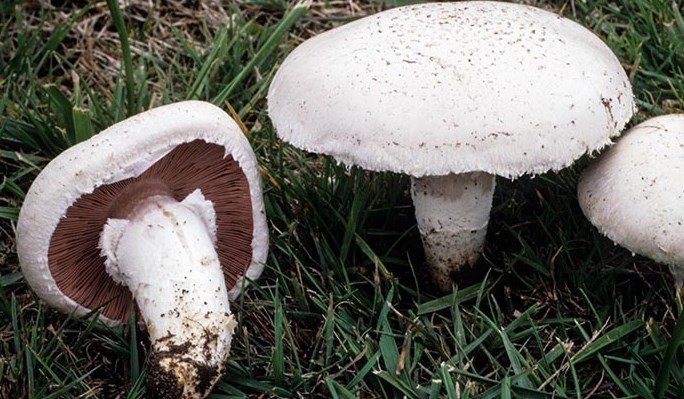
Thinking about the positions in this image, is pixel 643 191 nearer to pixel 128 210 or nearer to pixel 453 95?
pixel 453 95

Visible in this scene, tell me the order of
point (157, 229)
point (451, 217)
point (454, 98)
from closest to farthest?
point (454, 98)
point (157, 229)
point (451, 217)

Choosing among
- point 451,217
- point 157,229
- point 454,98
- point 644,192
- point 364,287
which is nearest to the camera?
point 454,98

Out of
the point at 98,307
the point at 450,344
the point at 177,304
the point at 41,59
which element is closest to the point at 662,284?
the point at 450,344

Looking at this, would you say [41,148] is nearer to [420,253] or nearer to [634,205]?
[420,253]

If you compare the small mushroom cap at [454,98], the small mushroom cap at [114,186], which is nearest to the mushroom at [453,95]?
the small mushroom cap at [454,98]

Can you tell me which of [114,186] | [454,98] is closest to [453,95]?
[454,98]

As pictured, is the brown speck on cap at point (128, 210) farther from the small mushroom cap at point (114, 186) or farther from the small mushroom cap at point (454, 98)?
the small mushroom cap at point (454, 98)

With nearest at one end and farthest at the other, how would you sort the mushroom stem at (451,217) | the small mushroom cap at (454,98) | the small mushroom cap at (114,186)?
the small mushroom cap at (454,98) < the small mushroom cap at (114,186) < the mushroom stem at (451,217)
